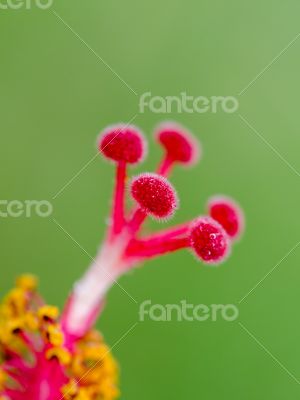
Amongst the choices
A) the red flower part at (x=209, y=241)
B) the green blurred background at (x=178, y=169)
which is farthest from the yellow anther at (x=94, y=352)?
the green blurred background at (x=178, y=169)

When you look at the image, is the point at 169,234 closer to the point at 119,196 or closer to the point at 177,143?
the point at 119,196

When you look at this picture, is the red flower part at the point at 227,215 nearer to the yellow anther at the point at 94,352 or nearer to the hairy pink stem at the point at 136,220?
the hairy pink stem at the point at 136,220

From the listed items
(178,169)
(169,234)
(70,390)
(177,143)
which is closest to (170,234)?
(169,234)

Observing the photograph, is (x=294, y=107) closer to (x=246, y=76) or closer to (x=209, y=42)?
(x=246, y=76)

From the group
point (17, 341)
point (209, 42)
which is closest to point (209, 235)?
point (17, 341)

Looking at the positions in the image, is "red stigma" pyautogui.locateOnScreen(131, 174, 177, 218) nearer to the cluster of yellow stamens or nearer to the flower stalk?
the flower stalk

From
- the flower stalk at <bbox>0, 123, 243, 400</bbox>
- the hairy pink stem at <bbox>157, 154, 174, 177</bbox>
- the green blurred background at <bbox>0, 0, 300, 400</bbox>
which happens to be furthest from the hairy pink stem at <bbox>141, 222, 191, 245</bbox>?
the green blurred background at <bbox>0, 0, 300, 400</bbox>
